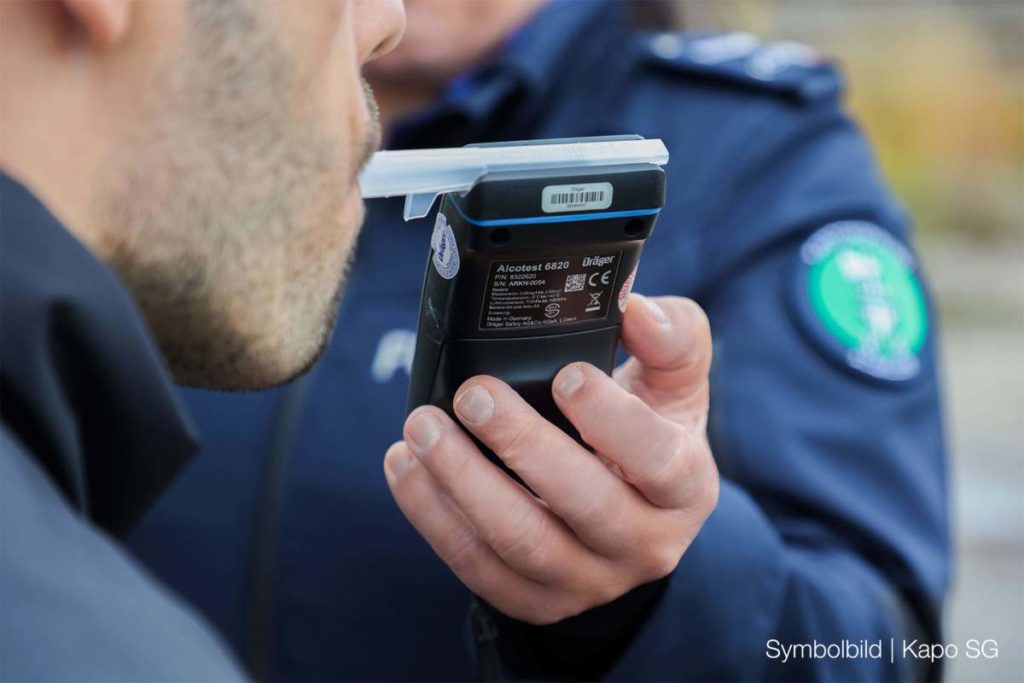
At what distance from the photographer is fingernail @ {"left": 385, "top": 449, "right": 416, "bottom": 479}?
3.23 feet

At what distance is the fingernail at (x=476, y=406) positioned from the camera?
91 centimetres

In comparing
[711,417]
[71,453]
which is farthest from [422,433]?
[711,417]

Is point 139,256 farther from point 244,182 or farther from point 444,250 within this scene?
point 444,250

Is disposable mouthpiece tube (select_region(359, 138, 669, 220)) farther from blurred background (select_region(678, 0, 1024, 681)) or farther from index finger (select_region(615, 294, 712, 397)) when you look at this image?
blurred background (select_region(678, 0, 1024, 681))

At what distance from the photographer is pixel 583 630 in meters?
1.08

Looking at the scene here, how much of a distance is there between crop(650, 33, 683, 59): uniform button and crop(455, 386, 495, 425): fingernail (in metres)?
0.82

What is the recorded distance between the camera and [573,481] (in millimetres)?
935

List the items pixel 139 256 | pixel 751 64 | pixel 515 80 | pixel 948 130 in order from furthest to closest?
pixel 948 130 < pixel 751 64 < pixel 515 80 < pixel 139 256

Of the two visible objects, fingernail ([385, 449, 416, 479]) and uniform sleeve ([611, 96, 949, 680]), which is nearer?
fingernail ([385, 449, 416, 479])

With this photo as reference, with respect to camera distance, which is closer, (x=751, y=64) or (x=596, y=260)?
(x=596, y=260)

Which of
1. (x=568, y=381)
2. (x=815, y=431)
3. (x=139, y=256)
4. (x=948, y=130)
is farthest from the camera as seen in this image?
(x=948, y=130)

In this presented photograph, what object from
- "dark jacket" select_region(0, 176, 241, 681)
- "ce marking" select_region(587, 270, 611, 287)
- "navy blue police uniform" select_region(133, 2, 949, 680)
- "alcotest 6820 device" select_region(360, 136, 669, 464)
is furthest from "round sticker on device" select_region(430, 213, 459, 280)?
"navy blue police uniform" select_region(133, 2, 949, 680)

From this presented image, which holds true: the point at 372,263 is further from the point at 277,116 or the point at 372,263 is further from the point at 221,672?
the point at 221,672

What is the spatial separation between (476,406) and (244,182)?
23 centimetres
